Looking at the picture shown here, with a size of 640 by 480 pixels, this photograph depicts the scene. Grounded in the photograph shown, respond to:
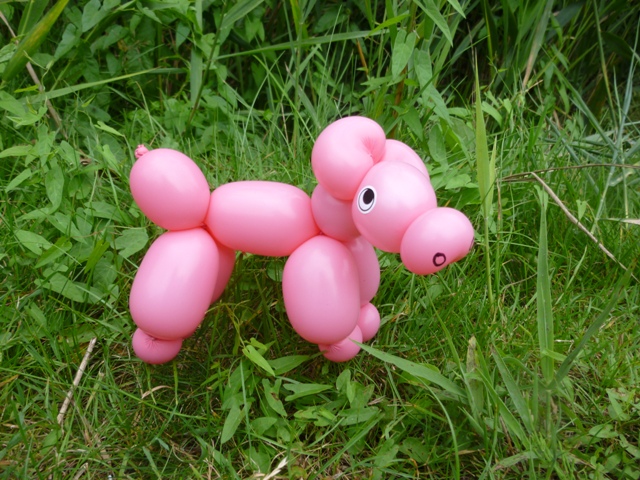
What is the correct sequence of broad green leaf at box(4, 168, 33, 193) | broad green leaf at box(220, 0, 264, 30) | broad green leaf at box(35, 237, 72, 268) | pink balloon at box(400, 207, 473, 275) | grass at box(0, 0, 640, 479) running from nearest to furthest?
1. pink balloon at box(400, 207, 473, 275)
2. grass at box(0, 0, 640, 479)
3. broad green leaf at box(35, 237, 72, 268)
4. broad green leaf at box(4, 168, 33, 193)
5. broad green leaf at box(220, 0, 264, 30)

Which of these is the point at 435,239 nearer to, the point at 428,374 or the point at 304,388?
the point at 428,374

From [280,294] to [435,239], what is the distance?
20.7 inches

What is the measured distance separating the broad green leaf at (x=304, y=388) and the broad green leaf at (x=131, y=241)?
438 mm

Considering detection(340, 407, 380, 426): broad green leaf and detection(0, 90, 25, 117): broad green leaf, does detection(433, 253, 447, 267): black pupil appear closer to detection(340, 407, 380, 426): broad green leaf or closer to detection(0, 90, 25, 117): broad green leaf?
detection(340, 407, 380, 426): broad green leaf

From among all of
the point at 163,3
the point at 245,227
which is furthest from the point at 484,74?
the point at 245,227

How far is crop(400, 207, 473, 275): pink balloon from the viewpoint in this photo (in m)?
1.02

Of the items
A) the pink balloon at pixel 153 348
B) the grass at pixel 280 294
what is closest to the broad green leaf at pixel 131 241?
the grass at pixel 280 294

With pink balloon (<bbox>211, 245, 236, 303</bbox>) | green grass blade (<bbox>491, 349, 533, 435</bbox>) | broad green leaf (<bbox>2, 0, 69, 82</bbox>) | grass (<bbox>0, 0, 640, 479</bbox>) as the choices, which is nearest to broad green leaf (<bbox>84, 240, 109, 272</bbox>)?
grass (<bbox>0, 0, 640, 479</bbox>)

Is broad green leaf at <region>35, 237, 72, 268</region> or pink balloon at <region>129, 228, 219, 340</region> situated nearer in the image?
pink balloon at <region>129, 228, 219, 340</region>

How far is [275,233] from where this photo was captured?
3.98ft

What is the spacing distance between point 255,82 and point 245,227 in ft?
3.26

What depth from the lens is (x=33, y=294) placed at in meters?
1.43

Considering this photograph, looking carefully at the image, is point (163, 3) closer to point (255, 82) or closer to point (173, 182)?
point (255, 82)

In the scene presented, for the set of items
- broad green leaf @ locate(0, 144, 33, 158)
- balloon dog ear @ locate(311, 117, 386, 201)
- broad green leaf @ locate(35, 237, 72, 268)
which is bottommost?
broad green leaf @ locate(35, 237, 72, 268)
